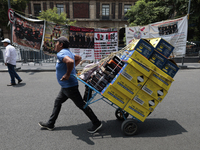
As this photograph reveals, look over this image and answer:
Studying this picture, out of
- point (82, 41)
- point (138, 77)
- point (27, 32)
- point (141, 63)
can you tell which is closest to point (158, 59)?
point (141, 63)

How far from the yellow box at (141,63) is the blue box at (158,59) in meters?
0.13

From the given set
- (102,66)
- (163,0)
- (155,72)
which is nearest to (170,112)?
(155,72)

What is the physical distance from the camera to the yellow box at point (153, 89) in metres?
3.00

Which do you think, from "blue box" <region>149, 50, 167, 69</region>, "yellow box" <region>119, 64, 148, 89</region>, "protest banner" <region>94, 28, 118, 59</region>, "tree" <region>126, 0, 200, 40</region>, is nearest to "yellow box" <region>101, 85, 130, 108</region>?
"yellow box" <region>119, 64, 148, 89</region>

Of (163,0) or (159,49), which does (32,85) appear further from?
(163,0)

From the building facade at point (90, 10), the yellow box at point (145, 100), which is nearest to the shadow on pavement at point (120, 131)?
the yellow box at point (145, 100)

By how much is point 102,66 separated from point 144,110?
3.85 ft

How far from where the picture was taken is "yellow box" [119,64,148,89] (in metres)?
2.86

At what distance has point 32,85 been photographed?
6641 millimetres

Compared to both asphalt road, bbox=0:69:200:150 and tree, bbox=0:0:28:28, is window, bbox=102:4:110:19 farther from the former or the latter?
asphalt road, bbox=0:69:200:150

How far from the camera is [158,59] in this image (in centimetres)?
301

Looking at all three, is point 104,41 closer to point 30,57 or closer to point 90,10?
point 30,57

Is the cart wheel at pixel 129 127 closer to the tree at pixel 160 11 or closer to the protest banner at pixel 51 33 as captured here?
the protest banner at pixel 51 33

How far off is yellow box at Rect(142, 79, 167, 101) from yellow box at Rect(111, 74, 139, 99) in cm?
19
